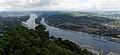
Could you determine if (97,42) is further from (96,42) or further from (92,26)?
(92,26)

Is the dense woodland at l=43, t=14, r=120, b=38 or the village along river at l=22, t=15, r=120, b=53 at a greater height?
the village along river at l=22, t=15, r=120, b=53

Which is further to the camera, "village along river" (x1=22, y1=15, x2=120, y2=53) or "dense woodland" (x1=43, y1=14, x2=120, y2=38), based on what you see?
"dense woodland" (x1=43, y1=14, x2=120, y2=38)

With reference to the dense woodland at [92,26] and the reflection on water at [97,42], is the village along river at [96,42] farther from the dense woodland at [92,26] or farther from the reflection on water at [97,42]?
the dense woodland at [92,26]

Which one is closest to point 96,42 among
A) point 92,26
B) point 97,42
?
point 97,42

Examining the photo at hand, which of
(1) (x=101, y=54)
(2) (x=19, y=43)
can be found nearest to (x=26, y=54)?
(2) (x=19, y=43)

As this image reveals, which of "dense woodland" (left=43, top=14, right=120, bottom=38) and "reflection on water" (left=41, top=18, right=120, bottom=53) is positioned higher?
"reflection on water" (left=41, top=18, right=120, bottom=53)

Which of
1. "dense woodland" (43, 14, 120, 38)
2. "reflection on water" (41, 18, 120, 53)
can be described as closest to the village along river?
"reflection on water" (41, 18, 120, 53)

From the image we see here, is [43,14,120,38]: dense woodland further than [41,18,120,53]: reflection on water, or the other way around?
[43,14,120,38]: dense woodland

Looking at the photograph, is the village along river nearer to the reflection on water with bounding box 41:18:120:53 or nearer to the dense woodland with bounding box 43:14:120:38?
the reflection on water with bounding box 41:18:120:53

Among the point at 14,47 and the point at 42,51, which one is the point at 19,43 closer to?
the point at 14,47

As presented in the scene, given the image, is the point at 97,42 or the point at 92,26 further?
the point at 92,26

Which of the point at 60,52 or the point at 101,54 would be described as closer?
the point at 60,52
